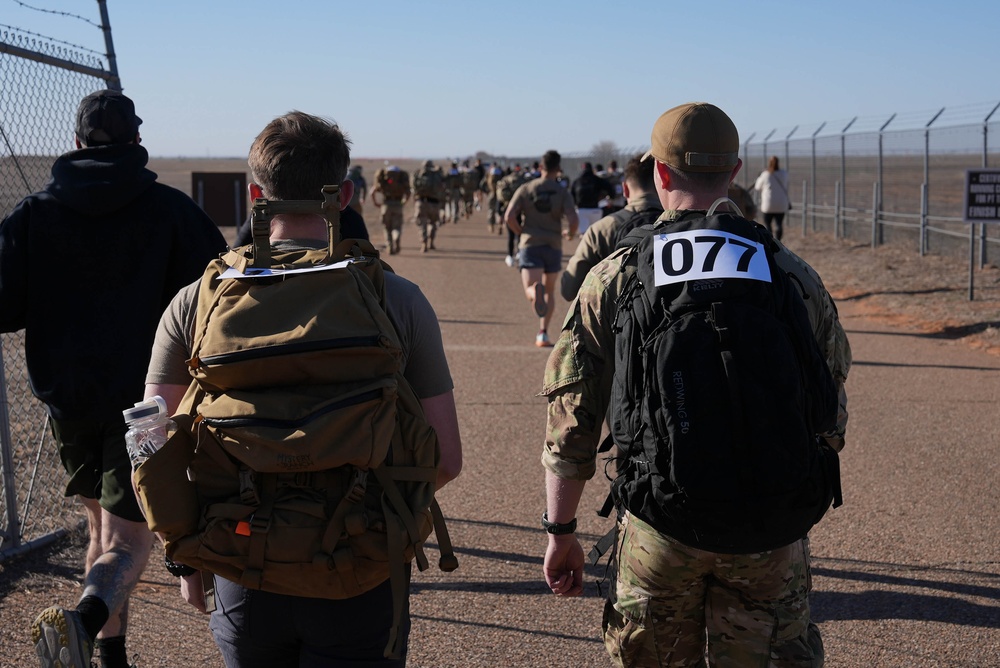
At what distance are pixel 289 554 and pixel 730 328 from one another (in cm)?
103

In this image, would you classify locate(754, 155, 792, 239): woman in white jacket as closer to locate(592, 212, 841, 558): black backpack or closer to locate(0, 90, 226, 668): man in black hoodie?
locate(0, 90, 226, 668): man in black hoodie

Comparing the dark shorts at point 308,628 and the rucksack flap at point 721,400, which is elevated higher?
the rucksack flap at point 721,400

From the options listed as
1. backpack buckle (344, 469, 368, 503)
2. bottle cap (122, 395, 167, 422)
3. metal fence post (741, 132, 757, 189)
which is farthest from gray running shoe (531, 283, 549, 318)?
metal fence post (741, 132, 757, 189)

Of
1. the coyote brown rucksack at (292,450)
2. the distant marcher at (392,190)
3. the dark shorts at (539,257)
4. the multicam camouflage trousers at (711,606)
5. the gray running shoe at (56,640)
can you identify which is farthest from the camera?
the distant marcher at (392,190)

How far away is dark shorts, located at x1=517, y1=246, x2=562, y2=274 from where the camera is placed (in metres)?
11.0

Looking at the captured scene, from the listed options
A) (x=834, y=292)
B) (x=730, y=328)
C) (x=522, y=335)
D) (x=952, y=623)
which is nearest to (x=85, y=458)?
(x=730, y=328)

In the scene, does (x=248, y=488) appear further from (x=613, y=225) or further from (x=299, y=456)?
(x=613, y=225)

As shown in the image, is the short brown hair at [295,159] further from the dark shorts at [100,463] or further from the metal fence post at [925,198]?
the metal fence post at [925,198]

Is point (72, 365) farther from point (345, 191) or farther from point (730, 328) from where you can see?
point (730, 328)

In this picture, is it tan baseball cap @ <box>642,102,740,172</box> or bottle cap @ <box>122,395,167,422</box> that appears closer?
bottle cap @ <box>122,395,167,422</box>

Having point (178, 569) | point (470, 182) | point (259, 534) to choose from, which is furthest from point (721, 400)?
point (470, 182)

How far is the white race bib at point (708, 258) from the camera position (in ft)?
7.80

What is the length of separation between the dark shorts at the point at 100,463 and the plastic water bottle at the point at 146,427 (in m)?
1.20

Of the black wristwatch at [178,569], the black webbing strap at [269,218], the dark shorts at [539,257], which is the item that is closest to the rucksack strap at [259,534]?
the black wristwatch at [178,569]
